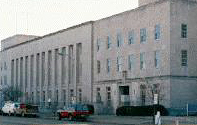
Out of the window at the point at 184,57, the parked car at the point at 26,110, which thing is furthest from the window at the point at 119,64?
the parked car at the point at 26,110

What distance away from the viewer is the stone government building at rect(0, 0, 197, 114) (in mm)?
57375

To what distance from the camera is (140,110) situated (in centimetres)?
5706

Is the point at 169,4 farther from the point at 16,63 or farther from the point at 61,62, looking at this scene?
the point at 16,63

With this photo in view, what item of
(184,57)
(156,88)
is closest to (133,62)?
(156,88)

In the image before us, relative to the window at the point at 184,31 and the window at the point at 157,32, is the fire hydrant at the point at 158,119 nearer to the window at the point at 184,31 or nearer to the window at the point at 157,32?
the window at the point at 184,31

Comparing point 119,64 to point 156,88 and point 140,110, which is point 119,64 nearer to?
point 156,88

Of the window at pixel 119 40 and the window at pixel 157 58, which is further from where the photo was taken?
the window at pixel 119 40

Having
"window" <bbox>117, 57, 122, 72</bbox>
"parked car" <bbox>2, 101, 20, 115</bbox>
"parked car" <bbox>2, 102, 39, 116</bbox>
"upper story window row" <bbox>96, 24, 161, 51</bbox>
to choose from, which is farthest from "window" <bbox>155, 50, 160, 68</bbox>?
"parked car" <bbox>2, 101, 20, 115</bbox>

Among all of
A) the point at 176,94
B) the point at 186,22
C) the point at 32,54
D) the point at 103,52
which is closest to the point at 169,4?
the point at 186,22

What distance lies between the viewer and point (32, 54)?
93.6 metres

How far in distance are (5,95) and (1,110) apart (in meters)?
27.9

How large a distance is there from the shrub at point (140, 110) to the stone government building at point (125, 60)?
1.73 meters

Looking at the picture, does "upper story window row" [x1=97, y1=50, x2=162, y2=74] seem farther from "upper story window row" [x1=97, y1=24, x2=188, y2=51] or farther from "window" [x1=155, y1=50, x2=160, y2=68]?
"upper story window row" [x1=97, y1=24, x2=188, y2=51]

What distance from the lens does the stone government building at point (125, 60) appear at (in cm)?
5738
